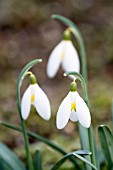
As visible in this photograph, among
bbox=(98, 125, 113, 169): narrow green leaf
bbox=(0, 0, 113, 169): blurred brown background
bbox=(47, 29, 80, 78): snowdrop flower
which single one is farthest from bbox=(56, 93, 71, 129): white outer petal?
bbox=(0, 0, 113, 169): blurred brown background

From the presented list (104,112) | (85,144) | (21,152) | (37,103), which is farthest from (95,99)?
(37,103)

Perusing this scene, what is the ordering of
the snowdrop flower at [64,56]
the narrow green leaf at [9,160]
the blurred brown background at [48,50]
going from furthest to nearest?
1. the blurred brown background at [48,50]
2. the snowdrop flower at [64,56]
3. the narrow green leaf at [9,160]

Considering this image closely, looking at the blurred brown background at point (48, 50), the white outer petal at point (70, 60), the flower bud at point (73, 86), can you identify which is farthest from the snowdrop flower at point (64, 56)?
the blurred brown background at point (48, 50)

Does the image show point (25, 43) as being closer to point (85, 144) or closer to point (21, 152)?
point (21, 152)

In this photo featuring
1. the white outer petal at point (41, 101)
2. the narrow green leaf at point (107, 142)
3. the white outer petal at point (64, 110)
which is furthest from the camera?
the narrow green leaf at point (107, 142)

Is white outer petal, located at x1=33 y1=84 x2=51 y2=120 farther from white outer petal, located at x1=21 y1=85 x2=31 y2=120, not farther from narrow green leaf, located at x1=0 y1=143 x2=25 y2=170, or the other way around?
narrow green leaf, located at x1=0 y1=143 x2=25 y2=170

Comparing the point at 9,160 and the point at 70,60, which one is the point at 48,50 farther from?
the point at 9,160

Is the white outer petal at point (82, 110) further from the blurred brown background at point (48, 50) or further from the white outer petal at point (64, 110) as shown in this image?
the blurred brown background at point (48, 50)
